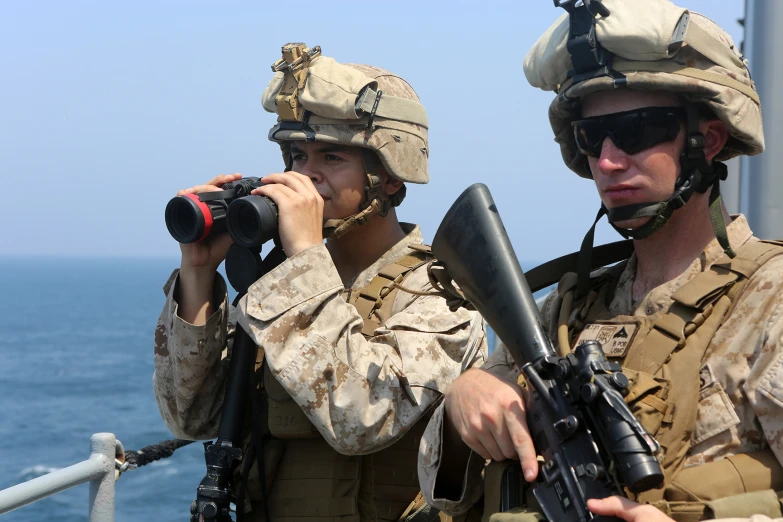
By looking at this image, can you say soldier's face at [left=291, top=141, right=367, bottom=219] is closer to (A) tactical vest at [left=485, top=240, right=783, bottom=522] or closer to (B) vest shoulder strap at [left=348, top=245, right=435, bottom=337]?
(B) vest shoulder strap at [left=348, top=245, right=435, bottom=337]

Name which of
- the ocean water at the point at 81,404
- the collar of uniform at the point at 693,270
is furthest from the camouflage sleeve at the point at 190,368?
the ocean water at the point at 81,404

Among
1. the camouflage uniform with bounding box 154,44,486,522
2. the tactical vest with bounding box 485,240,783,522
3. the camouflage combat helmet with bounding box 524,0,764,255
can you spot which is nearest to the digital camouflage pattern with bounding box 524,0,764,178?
the camouflage combat helmet with bounding box 524,0,764,255

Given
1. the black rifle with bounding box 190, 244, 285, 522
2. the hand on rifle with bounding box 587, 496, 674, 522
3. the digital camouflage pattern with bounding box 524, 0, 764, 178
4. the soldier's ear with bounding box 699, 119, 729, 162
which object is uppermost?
the digital camouflage pattern with bounding box 524, 0, 764, 178

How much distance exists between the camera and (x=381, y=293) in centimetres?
354

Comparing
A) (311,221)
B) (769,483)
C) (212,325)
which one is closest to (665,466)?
(769,483)

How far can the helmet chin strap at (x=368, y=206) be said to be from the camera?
3.68 metres

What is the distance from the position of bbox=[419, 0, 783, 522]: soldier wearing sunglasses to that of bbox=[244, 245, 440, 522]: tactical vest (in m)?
0.62

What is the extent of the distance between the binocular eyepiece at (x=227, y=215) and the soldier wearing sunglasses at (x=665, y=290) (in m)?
0.90

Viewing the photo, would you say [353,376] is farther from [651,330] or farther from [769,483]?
[769,483]

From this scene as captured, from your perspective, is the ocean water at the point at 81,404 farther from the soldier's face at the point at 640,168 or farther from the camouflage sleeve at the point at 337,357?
the soldier's face at the point at 640,168

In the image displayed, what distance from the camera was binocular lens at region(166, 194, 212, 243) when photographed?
346 centimetres

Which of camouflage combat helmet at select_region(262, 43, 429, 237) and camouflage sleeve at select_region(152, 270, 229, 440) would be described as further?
camouflage combat helmet at select_region(262, 43, 429, 237)

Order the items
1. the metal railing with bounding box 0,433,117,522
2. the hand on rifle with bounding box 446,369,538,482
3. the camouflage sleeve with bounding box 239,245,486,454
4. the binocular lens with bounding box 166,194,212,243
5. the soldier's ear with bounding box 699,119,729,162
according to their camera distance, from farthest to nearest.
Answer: the metal railing with bounding box 0,433,117,522 → the binocular lens with bounding box 166,194,212,243 → the camouflage sleeve with bounding box 239,245,486,454 → the soldier's ear with bounding box 699,119,729,162 → the hand on rifle with bounding box 446,369,538,482

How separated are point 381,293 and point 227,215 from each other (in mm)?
604
